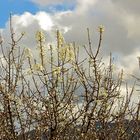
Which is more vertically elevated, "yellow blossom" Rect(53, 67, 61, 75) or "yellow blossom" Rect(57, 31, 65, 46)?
"yellow blossom" Rect(57, 31, 65, 46)

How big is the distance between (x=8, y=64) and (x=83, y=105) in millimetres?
1482

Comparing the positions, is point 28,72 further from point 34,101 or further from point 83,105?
point 83,105

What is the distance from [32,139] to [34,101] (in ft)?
2.47

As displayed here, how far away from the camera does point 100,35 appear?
7.70 m

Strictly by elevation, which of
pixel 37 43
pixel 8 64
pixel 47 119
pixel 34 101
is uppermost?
pixel 37 43

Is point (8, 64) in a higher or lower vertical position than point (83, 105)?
higher

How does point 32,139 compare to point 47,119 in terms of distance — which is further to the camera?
point 32,139

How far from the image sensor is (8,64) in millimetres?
7449

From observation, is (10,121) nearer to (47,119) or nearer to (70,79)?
(47,119)

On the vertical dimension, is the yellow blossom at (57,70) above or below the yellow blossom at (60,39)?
below

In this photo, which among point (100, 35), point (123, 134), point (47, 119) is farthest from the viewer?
point (123, 134)

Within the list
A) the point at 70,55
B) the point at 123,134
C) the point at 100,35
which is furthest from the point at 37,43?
the point at 123,134

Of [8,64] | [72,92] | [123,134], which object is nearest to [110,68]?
[123,134]

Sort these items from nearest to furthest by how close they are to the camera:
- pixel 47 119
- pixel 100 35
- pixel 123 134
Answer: pixel 47 119 < pixel 100 35 < pixel 123 134
